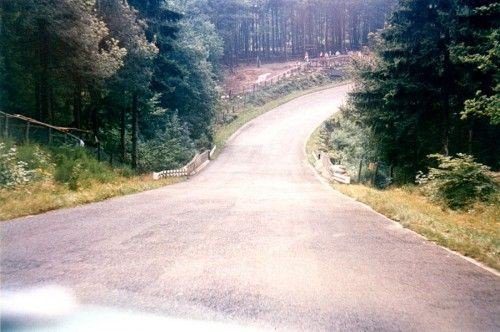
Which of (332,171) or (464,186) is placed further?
(332,171)

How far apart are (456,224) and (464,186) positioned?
3885mm

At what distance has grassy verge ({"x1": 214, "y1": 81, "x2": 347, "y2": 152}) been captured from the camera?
164 feet

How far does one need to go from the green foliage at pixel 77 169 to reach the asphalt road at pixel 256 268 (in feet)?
14.9

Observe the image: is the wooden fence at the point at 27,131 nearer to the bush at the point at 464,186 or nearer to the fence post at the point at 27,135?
the fence post at the point at 27,135

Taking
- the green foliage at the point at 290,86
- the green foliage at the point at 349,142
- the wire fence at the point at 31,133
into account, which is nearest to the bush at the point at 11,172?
the wire fence at the point at 31,133

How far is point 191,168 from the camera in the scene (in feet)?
102

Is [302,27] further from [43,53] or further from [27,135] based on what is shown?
[27,135]

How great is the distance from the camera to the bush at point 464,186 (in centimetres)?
1304

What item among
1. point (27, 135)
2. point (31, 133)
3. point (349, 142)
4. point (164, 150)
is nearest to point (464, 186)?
point (27, 135)

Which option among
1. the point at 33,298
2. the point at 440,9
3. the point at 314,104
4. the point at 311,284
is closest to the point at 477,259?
the point at 311,284

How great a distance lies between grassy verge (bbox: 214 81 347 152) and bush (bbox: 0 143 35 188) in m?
30.5

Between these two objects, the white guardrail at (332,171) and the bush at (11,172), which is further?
the white guardrail at (332,171)

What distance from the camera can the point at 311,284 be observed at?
5.50 meters

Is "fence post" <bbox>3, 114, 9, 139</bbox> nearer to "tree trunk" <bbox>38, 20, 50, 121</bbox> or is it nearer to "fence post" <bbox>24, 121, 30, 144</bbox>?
"fence post" <bbox>24, 121, 30, 144</bbox>
